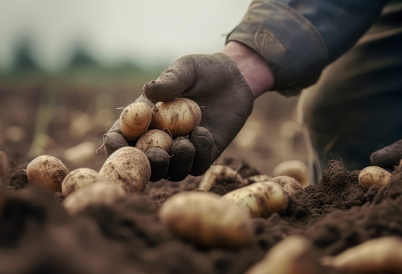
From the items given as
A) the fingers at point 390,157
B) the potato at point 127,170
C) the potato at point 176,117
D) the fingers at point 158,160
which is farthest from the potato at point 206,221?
the fingers at point 390,157

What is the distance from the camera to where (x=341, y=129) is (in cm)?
370

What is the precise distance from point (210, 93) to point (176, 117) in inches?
18.3

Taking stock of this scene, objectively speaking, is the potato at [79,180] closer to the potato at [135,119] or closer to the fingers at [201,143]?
the potato at [135,119]

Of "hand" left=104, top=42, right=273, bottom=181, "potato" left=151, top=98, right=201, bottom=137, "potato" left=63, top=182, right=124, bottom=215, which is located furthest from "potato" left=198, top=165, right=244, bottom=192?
"potato" left=63, top=182, right=124, bottom=215

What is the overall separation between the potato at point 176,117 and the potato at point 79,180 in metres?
0.65

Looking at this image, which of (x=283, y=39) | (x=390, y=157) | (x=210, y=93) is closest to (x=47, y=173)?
(x=210, y=93)

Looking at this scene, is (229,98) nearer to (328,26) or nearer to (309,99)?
(328,26)

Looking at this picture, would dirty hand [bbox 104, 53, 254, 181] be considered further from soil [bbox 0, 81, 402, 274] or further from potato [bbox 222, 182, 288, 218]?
potato [bbox 222, 182, 288, 218]

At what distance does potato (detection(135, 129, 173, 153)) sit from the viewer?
224 centimetres

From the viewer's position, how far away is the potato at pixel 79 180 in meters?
1.72

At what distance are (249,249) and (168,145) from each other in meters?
1.12

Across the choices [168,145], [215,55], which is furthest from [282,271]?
[215,55]

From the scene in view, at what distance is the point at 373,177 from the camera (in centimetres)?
208

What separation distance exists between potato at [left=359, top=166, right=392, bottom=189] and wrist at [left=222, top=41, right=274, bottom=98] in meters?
1.05
